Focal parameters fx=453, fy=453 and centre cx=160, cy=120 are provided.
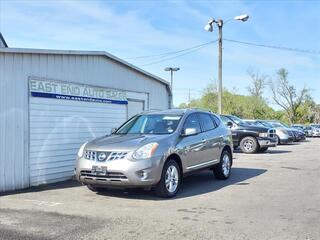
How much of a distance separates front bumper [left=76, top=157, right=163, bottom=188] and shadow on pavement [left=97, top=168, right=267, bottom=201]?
1.89ft

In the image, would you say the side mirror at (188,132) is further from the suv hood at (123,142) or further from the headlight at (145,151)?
the headlight at (145,151)

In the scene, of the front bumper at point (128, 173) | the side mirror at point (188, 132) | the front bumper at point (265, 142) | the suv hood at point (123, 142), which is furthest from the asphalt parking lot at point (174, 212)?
the front bumper at point (265, 142)

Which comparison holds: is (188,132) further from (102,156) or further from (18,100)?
(18,100)

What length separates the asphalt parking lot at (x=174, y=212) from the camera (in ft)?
20.4

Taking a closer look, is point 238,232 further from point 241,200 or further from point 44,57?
point 44,57

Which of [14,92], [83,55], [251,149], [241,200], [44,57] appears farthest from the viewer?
[251,149]

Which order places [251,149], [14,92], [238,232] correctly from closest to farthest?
[238,232] → [14,92] → [251,149]

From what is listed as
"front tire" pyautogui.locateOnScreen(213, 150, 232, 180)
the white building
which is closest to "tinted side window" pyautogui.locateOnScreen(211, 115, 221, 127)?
"front tire" pyautogui.locateOnScreen(213, 150, 232, 180)

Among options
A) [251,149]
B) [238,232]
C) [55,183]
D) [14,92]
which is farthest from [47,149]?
[251,149]

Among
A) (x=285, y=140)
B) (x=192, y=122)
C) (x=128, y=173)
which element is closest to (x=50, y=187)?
(x=128, y=173)

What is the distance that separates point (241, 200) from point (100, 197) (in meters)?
2.70

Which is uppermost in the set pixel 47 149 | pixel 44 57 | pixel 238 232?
pixel 44 57

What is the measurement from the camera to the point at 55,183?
10.9 meters

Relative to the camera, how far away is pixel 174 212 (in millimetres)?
7461
